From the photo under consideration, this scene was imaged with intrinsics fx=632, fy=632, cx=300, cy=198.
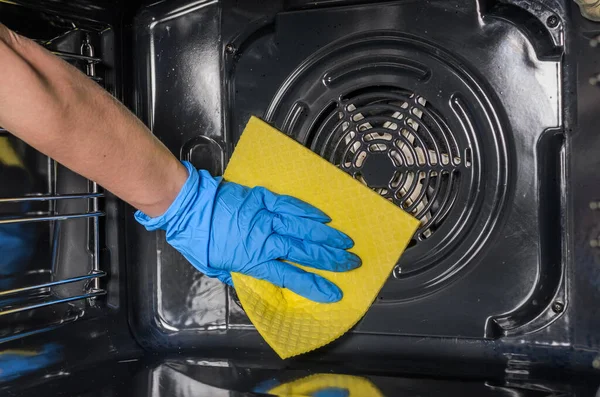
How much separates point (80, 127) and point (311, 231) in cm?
46

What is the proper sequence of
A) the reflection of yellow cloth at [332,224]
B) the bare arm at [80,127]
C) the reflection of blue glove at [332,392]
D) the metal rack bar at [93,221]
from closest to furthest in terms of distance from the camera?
the bare arm at [80,127] → the reflection of blue glove at [332,392] → the reflection of yellow cloth at [332,224] → the metal rack bar at [93,221]

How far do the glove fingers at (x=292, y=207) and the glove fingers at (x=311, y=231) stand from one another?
0.03 feet

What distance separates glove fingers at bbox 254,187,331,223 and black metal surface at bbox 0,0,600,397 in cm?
14

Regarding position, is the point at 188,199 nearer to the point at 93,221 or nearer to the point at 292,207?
the point at 292,207

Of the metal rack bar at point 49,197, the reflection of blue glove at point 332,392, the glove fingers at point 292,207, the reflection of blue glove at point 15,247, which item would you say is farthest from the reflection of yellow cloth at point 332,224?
the reflection of blue glove at point 15,247

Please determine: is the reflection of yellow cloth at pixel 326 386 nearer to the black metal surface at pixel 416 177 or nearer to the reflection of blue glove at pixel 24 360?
the black metal surface at pixel 416 177

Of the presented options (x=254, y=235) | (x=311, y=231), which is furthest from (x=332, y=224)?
(x=254, y=235)

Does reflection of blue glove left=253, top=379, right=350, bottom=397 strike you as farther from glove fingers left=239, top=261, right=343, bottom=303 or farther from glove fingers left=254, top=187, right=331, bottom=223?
glove fingers left=254, top=187, right=331, bottom=223

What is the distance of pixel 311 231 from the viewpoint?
47.4 inches

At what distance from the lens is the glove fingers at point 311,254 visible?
1200 mm

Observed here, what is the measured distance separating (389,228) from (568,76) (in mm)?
434

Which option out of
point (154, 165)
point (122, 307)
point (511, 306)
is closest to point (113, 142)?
point (154, 165)

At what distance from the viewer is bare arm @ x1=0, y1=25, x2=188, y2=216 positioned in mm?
925

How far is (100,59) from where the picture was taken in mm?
1384
